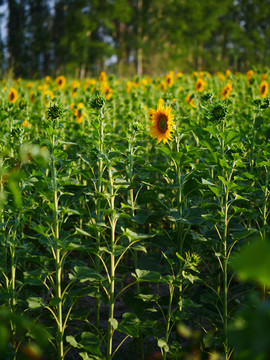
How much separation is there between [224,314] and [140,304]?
1.18 ft

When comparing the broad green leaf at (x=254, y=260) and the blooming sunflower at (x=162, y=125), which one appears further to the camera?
the blooming sunflower at (x=162, y=125)

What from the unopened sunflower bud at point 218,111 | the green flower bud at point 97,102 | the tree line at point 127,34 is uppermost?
the tree line at point 127,34

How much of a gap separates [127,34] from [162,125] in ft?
96.3

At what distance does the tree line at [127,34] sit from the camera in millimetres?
27625

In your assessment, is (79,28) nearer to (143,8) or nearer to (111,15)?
(111,15)

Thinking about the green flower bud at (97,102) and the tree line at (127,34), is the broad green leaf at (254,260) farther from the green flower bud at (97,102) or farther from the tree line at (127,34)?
the tree line at (127,34)

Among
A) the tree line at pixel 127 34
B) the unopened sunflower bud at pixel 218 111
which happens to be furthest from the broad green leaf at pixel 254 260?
the tree line at pixel 127 34

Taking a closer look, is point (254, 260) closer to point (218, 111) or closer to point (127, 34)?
point (218, 111)

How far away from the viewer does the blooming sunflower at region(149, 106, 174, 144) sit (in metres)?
2.33

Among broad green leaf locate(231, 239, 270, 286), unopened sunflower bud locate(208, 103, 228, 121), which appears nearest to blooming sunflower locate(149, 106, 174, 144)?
unopened sunflower bud locate(208, 103, 228, 121)

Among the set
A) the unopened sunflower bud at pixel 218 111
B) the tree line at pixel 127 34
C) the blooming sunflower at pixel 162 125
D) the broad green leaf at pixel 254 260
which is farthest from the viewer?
the tree line at pixel 127 34

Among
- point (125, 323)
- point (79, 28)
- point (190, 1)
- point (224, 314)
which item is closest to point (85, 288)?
point (125, 323)

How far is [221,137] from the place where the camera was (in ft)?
7.02

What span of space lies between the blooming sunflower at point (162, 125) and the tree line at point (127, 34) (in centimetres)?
2349
